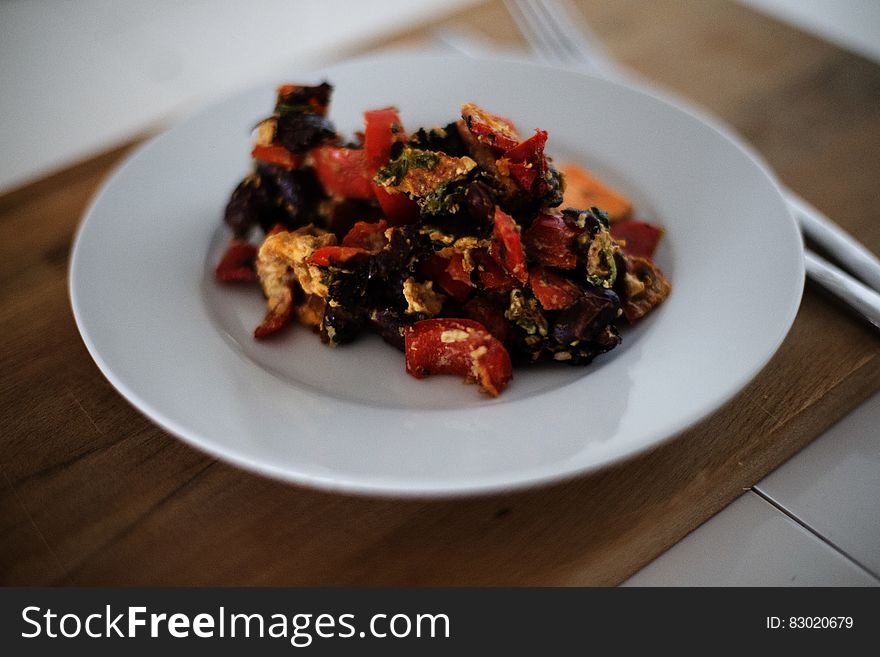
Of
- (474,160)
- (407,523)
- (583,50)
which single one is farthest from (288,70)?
(407,523)

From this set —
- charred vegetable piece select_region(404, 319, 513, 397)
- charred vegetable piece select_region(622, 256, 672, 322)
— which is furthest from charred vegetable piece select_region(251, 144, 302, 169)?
charred vegetable piece select_region(622, 256, 672, 322)

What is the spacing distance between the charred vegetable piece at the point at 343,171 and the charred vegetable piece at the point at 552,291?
349 millimetres

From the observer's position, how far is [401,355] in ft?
4.43

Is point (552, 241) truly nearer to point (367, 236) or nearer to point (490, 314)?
point (490, 314)

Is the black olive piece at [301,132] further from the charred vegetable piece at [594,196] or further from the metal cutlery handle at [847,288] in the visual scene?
the metal cutlery handle at [847,288]

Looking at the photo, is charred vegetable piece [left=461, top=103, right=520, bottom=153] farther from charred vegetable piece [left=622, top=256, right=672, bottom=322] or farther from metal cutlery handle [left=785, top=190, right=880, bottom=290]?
metal cutlery handle [left=785, top=190, right=880, bottom=290]

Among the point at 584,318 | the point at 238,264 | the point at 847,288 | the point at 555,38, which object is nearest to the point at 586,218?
the point at 584,318

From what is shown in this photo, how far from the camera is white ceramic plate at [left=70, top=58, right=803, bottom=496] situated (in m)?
1.11

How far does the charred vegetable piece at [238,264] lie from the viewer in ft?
4.92

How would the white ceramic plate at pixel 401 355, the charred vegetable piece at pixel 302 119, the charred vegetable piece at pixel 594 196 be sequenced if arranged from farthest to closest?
the charred vegetable piece at pixel 594 196
the charred vegetable piece at pixel 302 119
the white ceramic plate at pixel 401 355

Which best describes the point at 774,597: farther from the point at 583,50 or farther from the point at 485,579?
the point at 583,50

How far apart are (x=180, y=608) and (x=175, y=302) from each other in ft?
1.82

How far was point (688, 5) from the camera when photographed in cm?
247

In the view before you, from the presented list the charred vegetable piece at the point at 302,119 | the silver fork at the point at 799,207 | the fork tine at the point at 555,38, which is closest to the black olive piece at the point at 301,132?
the charred vegetable piece at the point at 302,119
